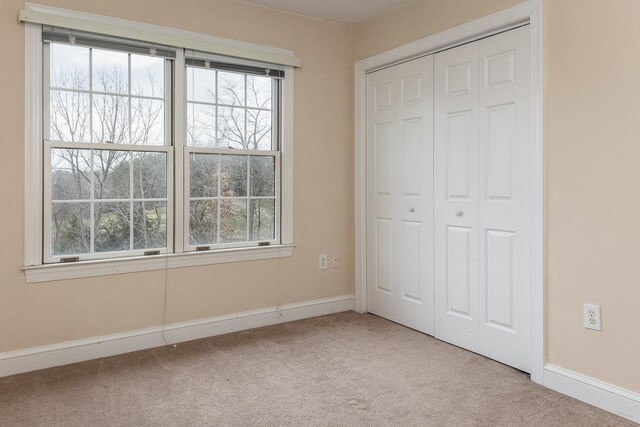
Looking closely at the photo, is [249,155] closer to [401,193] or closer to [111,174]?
[111,174]

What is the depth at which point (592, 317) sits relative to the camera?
7.54 ft

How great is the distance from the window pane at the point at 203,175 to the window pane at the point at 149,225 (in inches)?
10.0

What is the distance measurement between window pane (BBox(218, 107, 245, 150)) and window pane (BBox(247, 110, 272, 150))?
6 cm

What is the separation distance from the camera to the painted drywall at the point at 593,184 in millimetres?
2154

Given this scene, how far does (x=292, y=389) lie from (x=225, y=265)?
1211 mm

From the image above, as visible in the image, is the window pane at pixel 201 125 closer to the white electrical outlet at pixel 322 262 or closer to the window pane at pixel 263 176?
the window pane at pixel 263 176

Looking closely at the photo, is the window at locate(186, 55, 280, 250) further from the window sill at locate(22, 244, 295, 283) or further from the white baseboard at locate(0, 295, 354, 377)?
the white baseboard at locate(0, 295, 354, 377)

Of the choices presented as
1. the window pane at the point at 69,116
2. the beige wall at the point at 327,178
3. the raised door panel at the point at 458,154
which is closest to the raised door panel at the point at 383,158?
the beige wall at the point at 327,178

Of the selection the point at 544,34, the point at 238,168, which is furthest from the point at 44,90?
the point at 544,34

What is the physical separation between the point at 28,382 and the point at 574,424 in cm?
283

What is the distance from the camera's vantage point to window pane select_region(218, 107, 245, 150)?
3.35 m

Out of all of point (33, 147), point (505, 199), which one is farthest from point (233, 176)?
point (505, 199)

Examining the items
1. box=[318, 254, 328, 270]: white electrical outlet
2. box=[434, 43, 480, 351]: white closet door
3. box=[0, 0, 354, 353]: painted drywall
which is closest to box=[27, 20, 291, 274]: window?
box=[0, 0, 354, 353]: painted drywall

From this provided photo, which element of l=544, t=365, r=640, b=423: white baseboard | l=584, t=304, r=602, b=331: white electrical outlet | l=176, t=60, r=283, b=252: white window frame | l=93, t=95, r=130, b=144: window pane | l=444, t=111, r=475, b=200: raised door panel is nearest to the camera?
l=544, t=365, r=640, b=423: white baseboard
